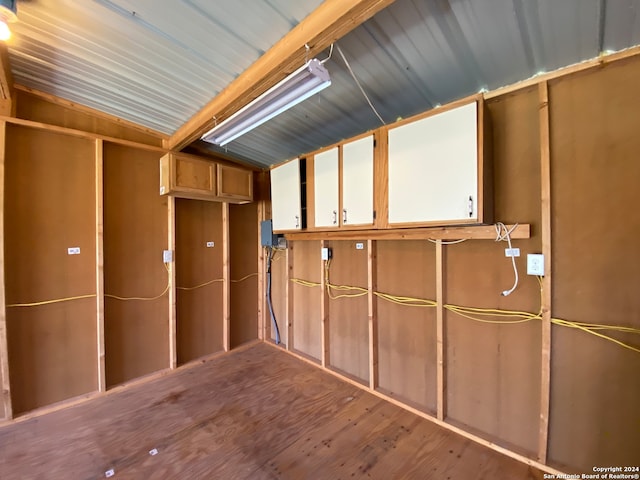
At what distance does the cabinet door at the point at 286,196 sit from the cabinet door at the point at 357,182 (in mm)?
609

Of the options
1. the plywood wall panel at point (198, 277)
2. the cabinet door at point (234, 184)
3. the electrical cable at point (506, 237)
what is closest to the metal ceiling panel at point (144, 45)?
the cabinet door at point (234, 184)

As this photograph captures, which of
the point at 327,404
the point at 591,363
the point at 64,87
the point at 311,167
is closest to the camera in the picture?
the point at 591,363

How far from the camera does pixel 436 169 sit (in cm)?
177

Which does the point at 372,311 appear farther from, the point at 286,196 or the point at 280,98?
the point at 280,98

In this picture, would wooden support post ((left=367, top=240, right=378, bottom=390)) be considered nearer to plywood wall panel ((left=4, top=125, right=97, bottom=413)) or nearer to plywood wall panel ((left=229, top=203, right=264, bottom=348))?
plywood wall panel ((left=229, top=203, right=264, bottom=348))

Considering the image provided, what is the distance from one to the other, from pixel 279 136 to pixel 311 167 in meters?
0.57

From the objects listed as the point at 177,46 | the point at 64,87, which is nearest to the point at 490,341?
the point at 177,46

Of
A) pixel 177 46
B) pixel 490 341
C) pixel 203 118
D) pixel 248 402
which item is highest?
pixel 177 46

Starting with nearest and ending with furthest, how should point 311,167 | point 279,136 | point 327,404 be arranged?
point 327,404 → point 311,167 → point 279,136

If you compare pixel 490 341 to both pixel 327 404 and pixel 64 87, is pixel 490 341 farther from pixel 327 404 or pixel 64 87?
pixel 64 87

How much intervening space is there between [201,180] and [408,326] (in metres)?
2.53

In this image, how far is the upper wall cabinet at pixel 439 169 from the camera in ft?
5.31

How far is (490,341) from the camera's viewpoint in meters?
1.89

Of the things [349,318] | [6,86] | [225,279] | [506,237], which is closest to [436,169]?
[506,237]
